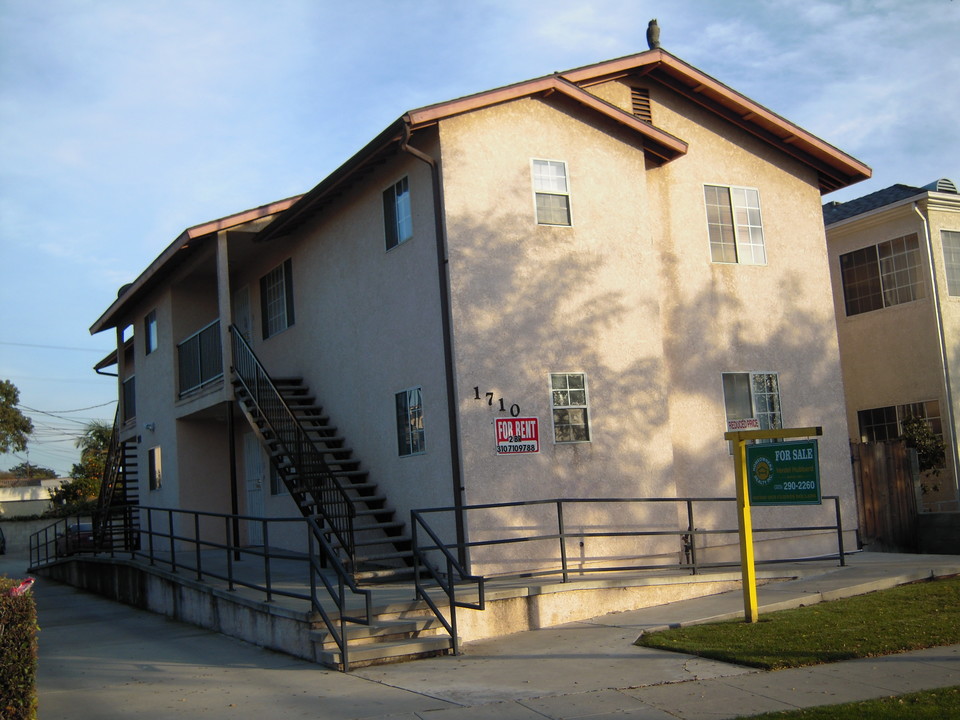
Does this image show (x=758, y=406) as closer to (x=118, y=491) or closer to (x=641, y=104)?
(x=641, y=104)

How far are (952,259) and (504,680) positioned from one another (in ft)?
49.2

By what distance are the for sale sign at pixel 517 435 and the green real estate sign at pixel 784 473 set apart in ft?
11.1

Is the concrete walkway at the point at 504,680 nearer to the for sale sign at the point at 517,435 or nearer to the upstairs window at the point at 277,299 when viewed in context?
the for sale sign at the point at 517,435

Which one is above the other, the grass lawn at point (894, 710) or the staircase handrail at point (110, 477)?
the staircase handrail at point (110, 477)

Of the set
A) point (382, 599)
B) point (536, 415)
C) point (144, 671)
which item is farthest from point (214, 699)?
point (536, 415)

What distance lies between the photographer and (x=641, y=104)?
16.5m

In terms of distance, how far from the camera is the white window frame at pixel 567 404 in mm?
13852

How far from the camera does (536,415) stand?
13703mm

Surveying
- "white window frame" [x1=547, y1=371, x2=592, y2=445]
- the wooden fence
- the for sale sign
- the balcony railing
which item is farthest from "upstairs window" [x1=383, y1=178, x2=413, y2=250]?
the wooden fence

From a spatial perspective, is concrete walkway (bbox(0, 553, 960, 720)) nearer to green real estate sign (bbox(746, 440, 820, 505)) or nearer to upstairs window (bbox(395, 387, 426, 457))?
green real estate sign (bbox(746, 440, 820, 505))

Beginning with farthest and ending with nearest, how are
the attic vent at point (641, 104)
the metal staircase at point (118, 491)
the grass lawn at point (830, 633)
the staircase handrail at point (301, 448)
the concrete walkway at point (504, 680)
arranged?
the metal staircase at point (118, 491) → the attic vent at point (641, 104) → the staircase handrail at point (301, 448) → the grass lawn at point (830, 633) → the concrete walkway at point (504, 680)

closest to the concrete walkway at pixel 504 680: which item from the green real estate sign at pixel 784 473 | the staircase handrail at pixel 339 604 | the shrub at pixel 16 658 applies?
the staircase handrail at pixel 339 604

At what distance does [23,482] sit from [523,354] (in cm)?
7453

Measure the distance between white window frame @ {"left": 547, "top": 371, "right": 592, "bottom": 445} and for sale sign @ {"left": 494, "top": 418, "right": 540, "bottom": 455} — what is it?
337mm
